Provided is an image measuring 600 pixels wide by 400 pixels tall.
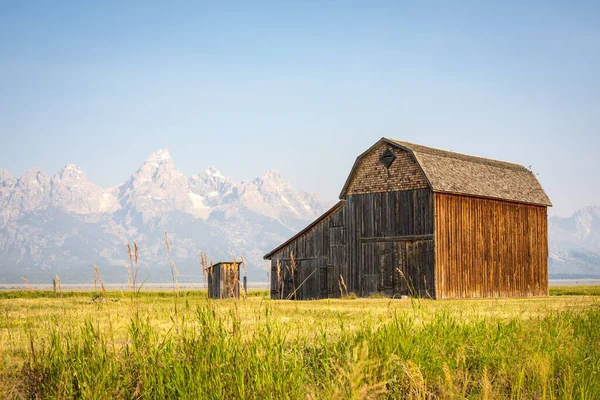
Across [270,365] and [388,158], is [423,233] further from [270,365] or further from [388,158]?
[270,365]

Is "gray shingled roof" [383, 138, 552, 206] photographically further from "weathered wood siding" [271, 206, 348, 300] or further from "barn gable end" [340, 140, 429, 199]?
"weathered wood siding" [271, 206, 348, 300]

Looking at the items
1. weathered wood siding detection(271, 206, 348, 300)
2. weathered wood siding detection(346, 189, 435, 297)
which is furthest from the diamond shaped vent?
weathered wood siding detection(271, 206, 348, 300)

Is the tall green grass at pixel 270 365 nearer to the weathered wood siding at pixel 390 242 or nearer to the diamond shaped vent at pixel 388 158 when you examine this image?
the weathered wood siding at pixel 390 242

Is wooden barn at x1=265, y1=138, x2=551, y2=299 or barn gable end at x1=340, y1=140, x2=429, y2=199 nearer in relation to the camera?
wooden barn at x1=265, y1=138, x2=551, y2=299

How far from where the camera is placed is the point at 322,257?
4288 centimetres

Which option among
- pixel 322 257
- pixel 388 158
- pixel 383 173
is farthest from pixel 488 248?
pixel 322 257

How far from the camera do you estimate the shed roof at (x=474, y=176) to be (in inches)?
1523

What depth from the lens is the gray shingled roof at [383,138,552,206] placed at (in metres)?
38.7

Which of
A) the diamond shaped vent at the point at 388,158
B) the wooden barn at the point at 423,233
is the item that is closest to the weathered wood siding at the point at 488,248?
the wooden barn at the point at 423,233

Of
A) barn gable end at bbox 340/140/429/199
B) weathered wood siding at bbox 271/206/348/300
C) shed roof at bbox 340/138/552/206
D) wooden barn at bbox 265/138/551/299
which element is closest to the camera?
wooden barn at bbox 265/138/551/299

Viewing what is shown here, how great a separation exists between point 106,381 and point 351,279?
33120 millimetres

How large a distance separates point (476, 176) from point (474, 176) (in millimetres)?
273

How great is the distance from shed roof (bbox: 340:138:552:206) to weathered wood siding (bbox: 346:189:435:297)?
1.44 metres

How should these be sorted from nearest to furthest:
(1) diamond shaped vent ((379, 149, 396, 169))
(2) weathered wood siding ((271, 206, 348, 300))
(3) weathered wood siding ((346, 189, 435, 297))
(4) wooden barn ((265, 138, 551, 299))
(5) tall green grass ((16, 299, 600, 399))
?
(5) tall green grass ((16, 299, 600, 399)) < (3) weathered wood siding ((346, 189, 435, 297)) < (4) wooden barn ((265, 138, 551, 299)) < (1) diamond shaped vent ((379, 149, 396, 169)) < (2) weathered wood siding ((271, 206, 348, 300))
